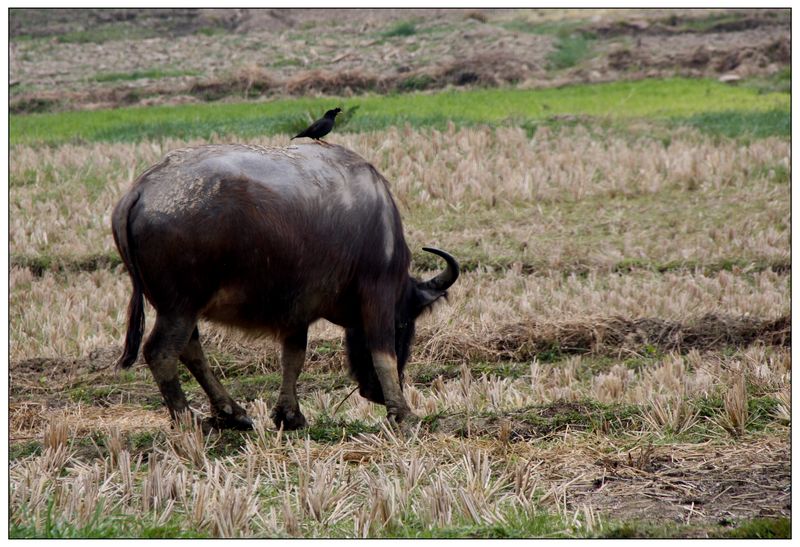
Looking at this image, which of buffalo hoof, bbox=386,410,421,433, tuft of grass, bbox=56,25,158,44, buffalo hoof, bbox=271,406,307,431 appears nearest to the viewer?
buffalo hoof, bbox=386,410,421,433

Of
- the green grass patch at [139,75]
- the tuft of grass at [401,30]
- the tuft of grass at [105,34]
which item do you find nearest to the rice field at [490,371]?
the green grass patch at [139,75]

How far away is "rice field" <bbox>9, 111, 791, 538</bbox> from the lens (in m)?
4.59

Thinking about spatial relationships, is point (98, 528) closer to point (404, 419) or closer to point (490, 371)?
point (404, 419)

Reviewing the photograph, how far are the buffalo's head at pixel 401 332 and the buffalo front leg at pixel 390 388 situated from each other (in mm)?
187

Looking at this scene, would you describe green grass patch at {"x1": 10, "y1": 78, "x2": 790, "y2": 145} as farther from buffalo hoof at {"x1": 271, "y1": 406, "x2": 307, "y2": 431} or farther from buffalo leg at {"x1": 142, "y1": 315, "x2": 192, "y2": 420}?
buffalo leg at {"x1": 142, "y1": 315, "x2": 192, "y2": 420}

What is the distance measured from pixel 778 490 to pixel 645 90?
16.2 metres

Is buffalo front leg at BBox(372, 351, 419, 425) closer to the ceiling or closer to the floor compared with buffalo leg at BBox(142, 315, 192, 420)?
closer to the floor

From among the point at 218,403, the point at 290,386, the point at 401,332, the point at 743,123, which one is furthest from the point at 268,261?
the point at 743,123

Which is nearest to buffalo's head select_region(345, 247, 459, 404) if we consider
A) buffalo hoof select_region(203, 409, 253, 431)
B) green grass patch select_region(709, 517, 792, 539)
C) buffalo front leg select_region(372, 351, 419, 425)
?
buffalo front leg select_region(372, 351, 419, 425)

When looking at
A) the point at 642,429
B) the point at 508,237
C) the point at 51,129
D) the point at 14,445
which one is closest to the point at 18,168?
the point at 51,129

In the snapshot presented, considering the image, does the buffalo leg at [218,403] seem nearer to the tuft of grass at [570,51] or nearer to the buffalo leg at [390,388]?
the buffalo leg at [390,388]

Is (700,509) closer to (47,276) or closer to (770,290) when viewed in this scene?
(770,290)

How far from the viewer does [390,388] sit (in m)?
6.11

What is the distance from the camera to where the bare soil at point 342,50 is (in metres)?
21.2
